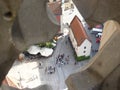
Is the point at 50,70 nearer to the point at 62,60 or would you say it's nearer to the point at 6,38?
the point at 62,60

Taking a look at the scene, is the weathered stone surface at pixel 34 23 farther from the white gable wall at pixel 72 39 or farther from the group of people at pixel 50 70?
the white gable wall at pixel 72 39

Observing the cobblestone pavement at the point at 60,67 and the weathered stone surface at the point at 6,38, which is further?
the cobblestone pavement at the point at 60,67

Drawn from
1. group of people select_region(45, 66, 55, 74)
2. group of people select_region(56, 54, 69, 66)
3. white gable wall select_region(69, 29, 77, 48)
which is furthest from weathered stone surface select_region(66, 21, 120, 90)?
white gable wall select_region(69, 29, 77, 48)

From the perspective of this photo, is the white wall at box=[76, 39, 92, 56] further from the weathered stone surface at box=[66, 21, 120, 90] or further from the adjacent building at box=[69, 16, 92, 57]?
the weathered stone surface at box=[66, 21, 120, 90]

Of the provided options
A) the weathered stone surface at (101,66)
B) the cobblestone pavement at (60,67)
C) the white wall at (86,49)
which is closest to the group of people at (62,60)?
the cobblestone pavement at (60,67)

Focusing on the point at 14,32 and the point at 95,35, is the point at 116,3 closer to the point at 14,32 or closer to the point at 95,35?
the point at 14,32

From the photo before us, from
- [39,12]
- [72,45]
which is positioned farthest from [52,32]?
[72,45]

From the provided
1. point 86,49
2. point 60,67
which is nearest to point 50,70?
point 60,67
